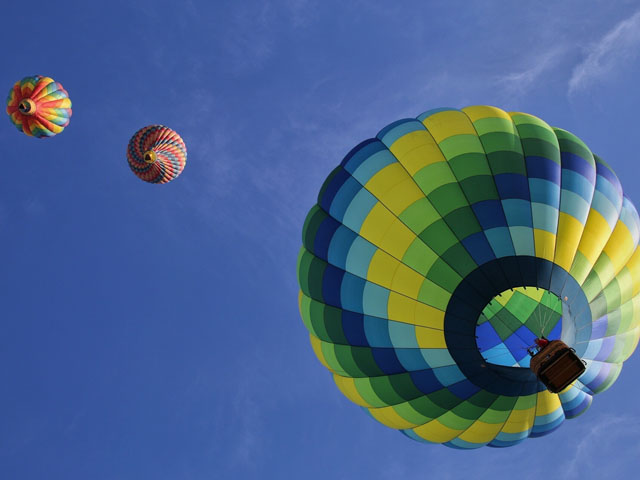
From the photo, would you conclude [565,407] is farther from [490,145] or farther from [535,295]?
[490,145]

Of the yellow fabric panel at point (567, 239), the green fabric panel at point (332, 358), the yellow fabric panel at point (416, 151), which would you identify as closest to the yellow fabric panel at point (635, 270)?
the yellow fabric panel at point (567, 239)

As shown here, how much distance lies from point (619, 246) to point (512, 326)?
2.51 m

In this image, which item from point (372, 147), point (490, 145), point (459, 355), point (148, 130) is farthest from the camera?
point (148, 130)

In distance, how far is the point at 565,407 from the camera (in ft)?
37.6

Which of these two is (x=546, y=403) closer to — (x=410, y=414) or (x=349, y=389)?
(x=410, y=414)

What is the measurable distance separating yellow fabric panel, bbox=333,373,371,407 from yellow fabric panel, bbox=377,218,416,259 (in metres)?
2.89

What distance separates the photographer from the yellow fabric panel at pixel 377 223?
10812 mm

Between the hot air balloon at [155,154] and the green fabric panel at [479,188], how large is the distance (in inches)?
398

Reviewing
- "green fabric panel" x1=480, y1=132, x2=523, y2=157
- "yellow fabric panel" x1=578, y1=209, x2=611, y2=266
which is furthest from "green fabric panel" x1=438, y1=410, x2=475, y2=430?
"green fabric panel" x1=480, y1=132, x2=523, y2=157

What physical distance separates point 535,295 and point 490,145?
10.4 ft

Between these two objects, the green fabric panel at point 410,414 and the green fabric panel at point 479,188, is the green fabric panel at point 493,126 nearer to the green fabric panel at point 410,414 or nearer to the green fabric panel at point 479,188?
the green fabric panel at point 479,188

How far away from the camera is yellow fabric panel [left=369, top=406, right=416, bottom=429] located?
11.6 metres

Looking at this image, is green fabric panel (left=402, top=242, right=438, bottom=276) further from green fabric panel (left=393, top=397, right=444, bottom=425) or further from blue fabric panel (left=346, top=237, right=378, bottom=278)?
green fabric panel (left=393, top=397, right=444, bottom=425)

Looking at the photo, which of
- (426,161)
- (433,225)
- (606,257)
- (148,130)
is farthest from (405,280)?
(148,130)
